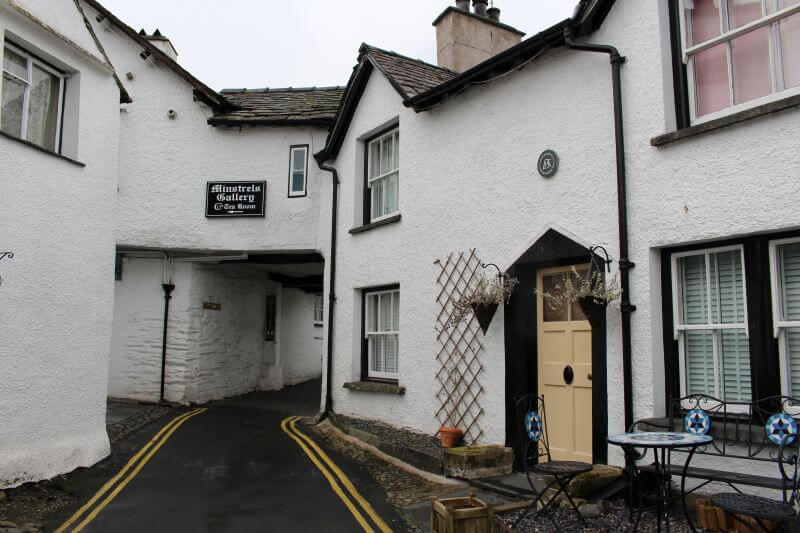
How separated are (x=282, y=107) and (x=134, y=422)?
24.6 feet

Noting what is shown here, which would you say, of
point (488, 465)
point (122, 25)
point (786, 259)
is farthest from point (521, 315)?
point (122, 25)

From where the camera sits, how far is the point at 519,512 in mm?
6043

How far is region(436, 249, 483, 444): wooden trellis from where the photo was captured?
8.48m

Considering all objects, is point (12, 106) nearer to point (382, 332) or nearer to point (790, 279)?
point (382, 332)

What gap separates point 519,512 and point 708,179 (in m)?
Result: 3.44

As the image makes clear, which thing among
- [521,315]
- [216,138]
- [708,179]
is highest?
[216,138]

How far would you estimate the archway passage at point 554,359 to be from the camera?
6.74 m

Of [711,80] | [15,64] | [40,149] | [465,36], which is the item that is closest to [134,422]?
[40,149]

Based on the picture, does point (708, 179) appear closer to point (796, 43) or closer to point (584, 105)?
point (796, 43)

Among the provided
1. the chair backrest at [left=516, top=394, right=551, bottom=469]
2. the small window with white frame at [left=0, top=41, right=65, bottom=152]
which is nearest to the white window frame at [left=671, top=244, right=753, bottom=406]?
the chair backrest at [left=516, top=394, right=551, bottom=469]

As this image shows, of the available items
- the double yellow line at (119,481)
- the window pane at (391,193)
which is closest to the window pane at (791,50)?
the window pane at (391,193)

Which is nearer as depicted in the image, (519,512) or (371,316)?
(519,512)

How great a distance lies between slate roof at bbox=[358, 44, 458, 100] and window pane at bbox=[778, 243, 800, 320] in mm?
6037

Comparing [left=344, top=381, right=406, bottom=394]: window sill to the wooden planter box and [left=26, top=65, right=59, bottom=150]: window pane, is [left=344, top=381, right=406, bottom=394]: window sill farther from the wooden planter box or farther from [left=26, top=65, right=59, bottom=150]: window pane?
[left=26, top=65, right=59, bottom=150]: window pane
